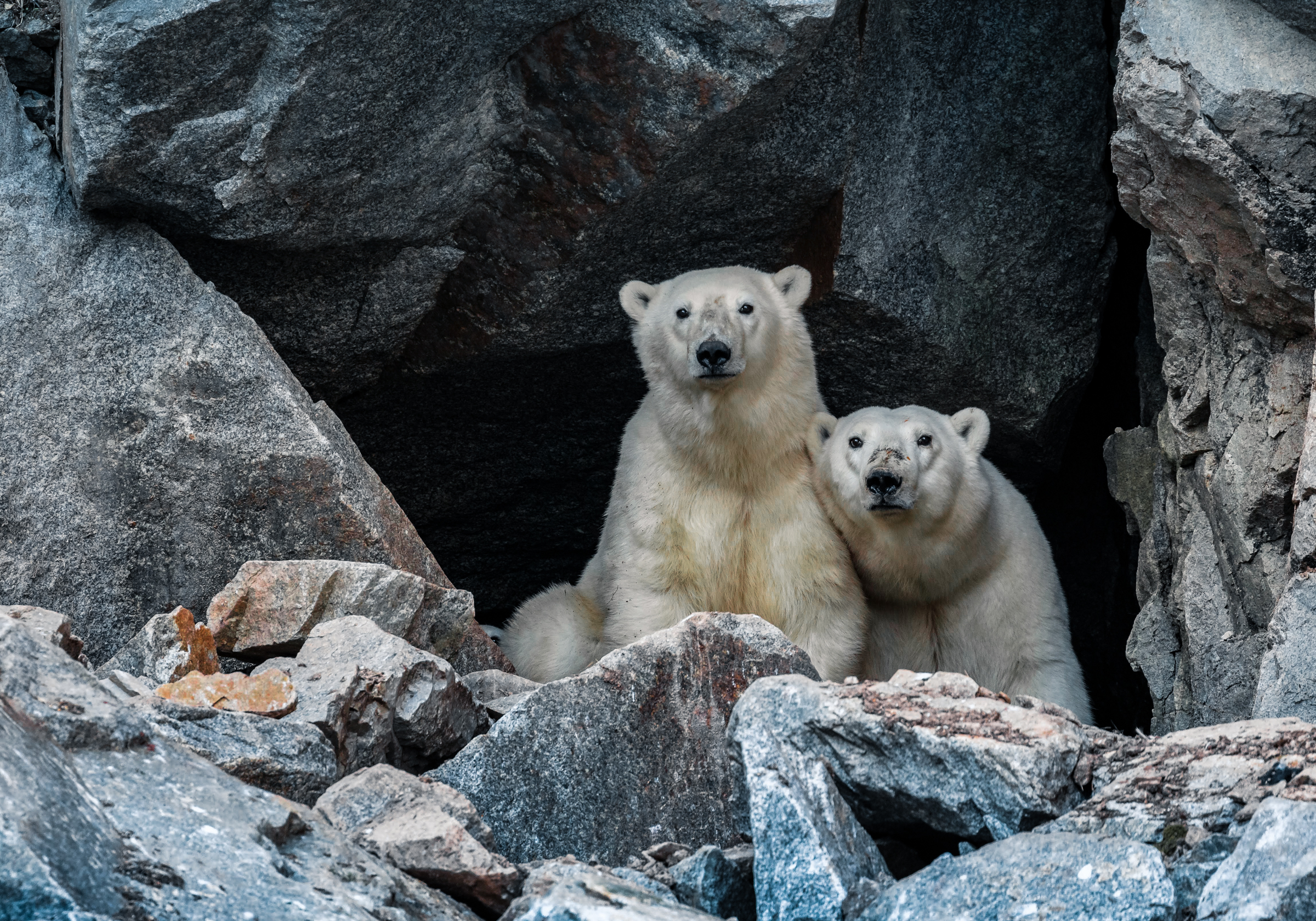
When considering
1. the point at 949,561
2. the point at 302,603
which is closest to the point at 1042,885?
the point at 302,603

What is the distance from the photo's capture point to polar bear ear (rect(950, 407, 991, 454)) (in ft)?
19.2

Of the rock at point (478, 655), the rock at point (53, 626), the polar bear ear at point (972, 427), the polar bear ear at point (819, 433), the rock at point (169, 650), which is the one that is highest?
the polar bear ear at point (972, 427)

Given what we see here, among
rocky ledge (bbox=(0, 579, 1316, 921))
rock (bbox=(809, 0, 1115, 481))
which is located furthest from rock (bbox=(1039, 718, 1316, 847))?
rock (bbox=(809, 0, 1115, 481))

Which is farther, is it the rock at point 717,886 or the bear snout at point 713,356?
the bear snout at point 713,356

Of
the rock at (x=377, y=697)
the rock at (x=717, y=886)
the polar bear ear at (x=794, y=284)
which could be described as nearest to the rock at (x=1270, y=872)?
the rock at (x=717, y=886)

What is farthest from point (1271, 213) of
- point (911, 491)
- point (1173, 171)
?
point (911, 491)

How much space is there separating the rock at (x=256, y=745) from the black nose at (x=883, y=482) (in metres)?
2.52

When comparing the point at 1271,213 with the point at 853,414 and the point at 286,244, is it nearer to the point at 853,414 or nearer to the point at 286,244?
the point at 853,414

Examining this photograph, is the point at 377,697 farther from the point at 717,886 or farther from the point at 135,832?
the point at 135,832

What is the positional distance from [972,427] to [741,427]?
94 cm

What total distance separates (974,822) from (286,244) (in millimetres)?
3793

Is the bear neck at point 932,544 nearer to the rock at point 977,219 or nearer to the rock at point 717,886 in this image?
the rock at point 977,219

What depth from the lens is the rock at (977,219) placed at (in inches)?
245

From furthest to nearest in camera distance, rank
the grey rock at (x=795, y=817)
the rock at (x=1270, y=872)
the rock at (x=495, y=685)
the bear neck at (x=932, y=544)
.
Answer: the bear neck at (x=932, y=544), the rock at (x=495, y=685), the grey rock at (x=795, y=817), the rock at (x=1270, y=872)
